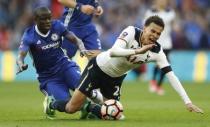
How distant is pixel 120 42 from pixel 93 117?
1640 millimetres

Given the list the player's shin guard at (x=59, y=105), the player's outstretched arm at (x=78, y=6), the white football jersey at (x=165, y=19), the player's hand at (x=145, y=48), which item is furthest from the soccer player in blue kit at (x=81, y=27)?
the white football jersey at (x=165, y=19)

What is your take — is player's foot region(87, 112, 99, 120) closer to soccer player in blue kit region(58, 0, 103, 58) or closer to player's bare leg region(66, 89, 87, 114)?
player's bare leg region(66, 89, 87, 114)

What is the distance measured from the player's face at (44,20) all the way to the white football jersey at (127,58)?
112cm

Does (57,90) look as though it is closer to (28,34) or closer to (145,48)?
(28,34)

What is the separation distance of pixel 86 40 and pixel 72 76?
6.69ft

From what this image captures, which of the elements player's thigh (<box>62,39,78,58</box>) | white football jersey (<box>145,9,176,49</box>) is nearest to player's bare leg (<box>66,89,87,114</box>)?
player's thigh (<box>62,39,78,58</box>)

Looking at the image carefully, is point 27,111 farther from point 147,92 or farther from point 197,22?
point 197,22

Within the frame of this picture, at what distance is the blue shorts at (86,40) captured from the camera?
14.9m

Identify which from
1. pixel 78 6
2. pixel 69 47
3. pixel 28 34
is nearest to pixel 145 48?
pixel 28 34

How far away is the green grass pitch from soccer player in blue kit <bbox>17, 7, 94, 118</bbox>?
0.54 meters

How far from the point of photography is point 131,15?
28.5 metres

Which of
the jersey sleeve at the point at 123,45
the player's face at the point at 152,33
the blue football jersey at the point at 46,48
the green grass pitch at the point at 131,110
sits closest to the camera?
the jersey sleeve at the point at 123,45

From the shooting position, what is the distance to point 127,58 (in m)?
11.8

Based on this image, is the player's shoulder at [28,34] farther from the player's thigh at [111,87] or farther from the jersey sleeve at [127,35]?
the jersey sleeve at [127,35]
